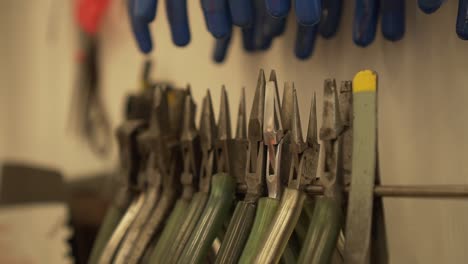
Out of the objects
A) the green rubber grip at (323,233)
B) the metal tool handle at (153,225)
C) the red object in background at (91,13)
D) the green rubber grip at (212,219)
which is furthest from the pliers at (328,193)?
the red object in background at (91,13)

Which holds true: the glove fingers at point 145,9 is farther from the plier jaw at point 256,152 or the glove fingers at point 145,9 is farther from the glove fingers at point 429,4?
the glove fingers at point 429,4

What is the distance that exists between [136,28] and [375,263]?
1.38 feet

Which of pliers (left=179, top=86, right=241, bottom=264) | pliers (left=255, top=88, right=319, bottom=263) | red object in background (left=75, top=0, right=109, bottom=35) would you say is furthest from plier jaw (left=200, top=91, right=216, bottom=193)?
red object in background (left=75, top=0, right=109, bottom=35)

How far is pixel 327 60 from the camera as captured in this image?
2.27ft

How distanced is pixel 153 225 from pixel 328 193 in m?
0.23

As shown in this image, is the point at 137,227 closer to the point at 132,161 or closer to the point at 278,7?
the point at 132,161

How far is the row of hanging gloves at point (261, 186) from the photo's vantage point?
0.50 meters

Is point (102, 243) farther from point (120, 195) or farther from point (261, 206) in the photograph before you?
point (261, 206)

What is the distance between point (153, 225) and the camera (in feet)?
2.08

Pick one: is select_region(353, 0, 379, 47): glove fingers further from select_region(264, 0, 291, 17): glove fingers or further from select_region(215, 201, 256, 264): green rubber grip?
select_region(215, 201, 256, 264): green rubber grip

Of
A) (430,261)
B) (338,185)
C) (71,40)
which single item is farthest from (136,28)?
(71,40)

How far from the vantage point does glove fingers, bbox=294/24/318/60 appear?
0.70m

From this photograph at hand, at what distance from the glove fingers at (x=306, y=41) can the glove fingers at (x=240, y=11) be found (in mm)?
115

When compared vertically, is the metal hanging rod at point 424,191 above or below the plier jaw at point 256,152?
below
